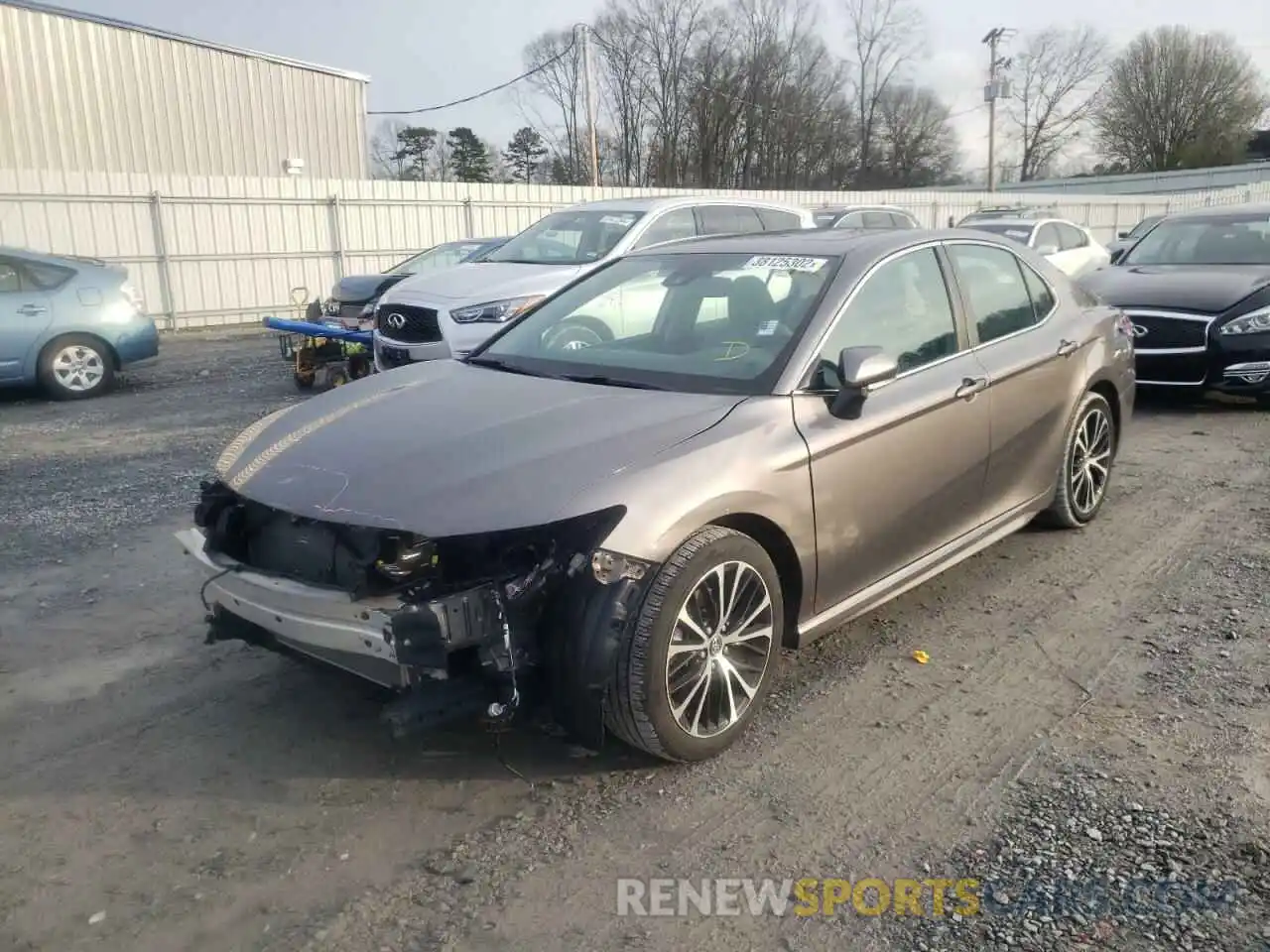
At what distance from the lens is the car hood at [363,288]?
1304 centimetres

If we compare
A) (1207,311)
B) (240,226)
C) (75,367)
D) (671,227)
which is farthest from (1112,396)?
(240,226)

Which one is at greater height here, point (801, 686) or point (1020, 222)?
point (1020, 222)

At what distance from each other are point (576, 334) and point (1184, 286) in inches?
264

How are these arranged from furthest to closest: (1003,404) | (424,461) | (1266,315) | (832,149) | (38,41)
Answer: (832,149)
(38,41)
(1266,315)
(1003,404)
(424,461)

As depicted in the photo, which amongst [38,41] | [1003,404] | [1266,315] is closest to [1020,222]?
[1266,315]

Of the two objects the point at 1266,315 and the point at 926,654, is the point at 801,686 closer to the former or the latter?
the point at 926,654

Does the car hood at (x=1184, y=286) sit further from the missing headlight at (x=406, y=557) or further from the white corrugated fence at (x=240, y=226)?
the white corrugated fence at (x=240, y=226)

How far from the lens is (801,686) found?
153 inches

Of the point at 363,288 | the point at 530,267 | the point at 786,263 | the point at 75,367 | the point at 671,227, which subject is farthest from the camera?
the point at 363,288

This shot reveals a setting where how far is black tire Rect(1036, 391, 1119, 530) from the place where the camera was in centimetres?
526

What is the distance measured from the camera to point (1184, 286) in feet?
28.8

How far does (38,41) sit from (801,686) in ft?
80.8

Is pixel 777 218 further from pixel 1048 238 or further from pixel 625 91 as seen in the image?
pixel 625 91

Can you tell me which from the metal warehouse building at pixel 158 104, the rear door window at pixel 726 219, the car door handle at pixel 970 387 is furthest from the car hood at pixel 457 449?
the metal warehouse building at pixel 158 104
